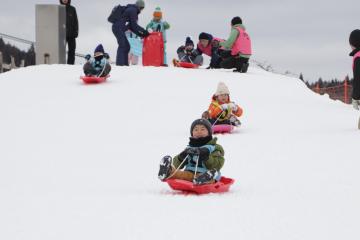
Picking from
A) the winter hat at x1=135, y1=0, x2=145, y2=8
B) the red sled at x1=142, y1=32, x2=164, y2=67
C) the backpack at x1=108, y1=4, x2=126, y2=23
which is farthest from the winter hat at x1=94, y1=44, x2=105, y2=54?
the red sled at x1=142, y1=32, x2=164, y2=67

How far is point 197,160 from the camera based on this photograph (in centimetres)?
657

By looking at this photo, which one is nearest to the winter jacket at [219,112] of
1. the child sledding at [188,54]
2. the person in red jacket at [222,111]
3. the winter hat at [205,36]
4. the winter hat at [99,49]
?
the person in red jacket at [222,111]

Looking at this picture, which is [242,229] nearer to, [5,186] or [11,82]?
[5,186]

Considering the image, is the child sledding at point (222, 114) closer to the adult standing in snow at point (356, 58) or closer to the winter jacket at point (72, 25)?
the adult standing in snow at point (356, 58)

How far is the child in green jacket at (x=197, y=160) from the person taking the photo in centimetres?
640

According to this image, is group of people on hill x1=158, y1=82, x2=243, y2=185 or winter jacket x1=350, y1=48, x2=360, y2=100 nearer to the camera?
group of people on hill x1=158, y1=82, x2=243, y2=185

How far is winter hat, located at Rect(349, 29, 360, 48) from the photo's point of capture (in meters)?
10.9

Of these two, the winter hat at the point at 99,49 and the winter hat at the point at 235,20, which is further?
the winter hat at the point at 235,20

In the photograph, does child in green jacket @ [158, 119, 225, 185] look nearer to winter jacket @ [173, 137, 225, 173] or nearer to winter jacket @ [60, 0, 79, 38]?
winter jacket @ [173, 137, 225, 173]

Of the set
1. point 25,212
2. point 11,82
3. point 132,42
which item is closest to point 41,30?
point 132,42

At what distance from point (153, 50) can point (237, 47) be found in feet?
6.91

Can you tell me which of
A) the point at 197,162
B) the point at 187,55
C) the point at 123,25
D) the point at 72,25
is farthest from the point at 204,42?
the point at 197,162

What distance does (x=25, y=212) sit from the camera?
17.8ft

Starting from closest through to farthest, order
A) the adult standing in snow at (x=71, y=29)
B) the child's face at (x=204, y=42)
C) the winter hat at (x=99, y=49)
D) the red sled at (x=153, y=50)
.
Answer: the winter hat at (x=99, y=49)
the red sled at (x=153, y=50)
the adult standing in snow at (x=71, y=29)
the child's face at (x=204, y=42)
